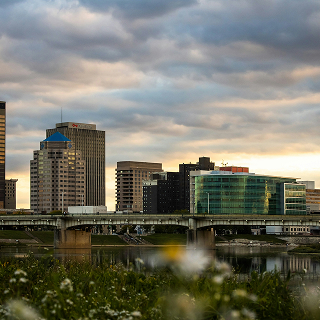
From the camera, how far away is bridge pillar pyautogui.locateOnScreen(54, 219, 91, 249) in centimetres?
14188

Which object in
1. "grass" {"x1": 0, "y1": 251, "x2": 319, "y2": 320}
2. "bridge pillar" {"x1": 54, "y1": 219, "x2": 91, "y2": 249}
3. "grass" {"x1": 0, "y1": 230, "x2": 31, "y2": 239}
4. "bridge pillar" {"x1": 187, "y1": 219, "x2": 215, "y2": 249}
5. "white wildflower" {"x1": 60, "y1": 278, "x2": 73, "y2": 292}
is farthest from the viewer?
"grass" {"x1": 0, "y1": 230, "x2": 31, "y2": 239}

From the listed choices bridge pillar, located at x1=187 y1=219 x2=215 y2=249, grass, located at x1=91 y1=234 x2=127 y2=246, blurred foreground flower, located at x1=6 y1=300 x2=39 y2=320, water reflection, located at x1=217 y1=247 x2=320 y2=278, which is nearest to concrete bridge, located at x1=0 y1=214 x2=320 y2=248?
bridge pillar, located at x1=187 y1=219 x2=215 y2=249

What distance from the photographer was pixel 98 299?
57.4ft

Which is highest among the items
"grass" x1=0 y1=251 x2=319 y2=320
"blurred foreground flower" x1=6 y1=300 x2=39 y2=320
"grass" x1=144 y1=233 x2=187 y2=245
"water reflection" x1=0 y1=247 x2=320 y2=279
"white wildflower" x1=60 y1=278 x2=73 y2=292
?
"white wildflower" x1=60 y1=278 x2=73 y2=292

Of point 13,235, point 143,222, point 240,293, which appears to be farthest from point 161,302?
point 13,235

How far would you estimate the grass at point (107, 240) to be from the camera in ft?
548

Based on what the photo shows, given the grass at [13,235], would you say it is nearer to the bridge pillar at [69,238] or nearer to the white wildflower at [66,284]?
the bridge pillar at [69,238]

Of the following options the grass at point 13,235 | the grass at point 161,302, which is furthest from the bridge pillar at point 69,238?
the grass at point 161,302

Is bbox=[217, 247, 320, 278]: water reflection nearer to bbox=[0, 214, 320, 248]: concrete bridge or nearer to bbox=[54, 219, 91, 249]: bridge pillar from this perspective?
bbox=[0, 214, 320, 248]: concrete bridge

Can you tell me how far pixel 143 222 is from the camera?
465 feet

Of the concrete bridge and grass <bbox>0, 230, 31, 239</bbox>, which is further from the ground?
→ the concrete bridge

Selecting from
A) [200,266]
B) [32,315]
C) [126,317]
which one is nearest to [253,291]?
[200,266]

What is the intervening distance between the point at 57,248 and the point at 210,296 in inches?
4982

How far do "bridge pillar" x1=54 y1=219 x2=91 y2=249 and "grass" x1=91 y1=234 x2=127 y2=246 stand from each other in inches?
546
